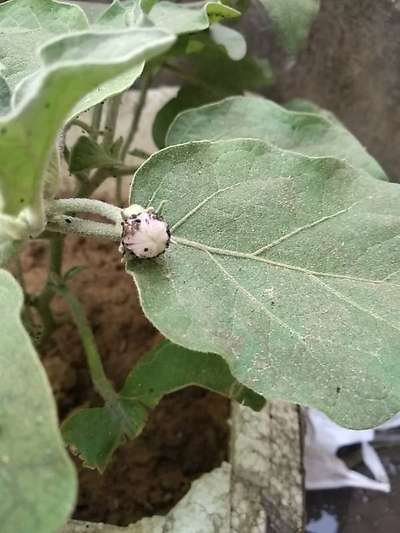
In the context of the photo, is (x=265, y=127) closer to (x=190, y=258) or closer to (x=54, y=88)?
(x=190, y=258)

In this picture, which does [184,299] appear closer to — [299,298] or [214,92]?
[299,298]

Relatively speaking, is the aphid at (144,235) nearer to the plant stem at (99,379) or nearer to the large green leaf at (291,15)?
the plant stem at (99,379)

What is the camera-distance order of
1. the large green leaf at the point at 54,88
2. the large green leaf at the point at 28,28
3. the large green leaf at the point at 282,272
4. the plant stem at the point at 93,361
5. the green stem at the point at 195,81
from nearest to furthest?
the large green leaf at the point at 54,88
the large green leaf at the point at 282,272
the large green leaf at the point at 28,28
the plant stem at the point at 93,361
the green stem at the point at 195,81

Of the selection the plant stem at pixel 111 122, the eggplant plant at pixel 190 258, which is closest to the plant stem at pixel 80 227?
the eggplant plant at pixel 190 258

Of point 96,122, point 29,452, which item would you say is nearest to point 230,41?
point 96,122

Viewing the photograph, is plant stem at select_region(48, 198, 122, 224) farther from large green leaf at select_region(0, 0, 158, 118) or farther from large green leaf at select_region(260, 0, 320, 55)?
large green leaf at select_region(260, 0, 320, 55)

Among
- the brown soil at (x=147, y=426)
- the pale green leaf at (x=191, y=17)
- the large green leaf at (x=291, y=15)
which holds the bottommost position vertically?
the brown soil at (x=147, y=426)

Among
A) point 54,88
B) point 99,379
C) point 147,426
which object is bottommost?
A: point 147,426
